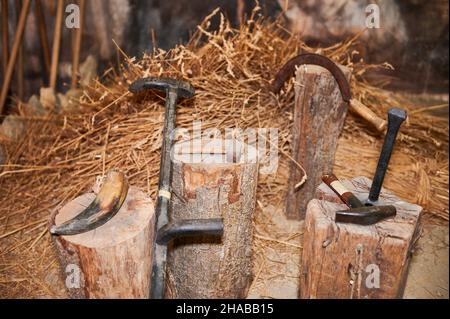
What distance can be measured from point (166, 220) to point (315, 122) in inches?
37.9

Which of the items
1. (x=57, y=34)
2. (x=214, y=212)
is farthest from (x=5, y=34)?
(x=214, y=212)

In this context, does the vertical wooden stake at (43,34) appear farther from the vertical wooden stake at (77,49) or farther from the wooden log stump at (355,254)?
the wooden log stump at (355,254)

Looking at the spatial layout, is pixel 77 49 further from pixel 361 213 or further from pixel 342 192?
pixel 361 213

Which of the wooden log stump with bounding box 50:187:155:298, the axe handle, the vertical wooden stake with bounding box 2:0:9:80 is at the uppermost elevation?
the vertical wooden stake with bounding box 2:0:9:80

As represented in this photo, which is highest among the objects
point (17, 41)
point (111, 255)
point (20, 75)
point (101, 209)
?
point (17, 41)

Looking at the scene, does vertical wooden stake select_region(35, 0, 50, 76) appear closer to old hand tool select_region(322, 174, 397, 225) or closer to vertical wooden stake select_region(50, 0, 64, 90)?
vertical wooden stake select_region(50, 0, 64, 90)

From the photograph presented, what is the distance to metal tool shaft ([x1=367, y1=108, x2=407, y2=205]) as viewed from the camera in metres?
1.69

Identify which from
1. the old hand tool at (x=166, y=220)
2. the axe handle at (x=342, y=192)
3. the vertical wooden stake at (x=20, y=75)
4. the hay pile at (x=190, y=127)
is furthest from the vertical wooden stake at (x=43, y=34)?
the axe handle at (x=342, y=192)

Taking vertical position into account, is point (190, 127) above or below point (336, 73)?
below

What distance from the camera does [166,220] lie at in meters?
1.69

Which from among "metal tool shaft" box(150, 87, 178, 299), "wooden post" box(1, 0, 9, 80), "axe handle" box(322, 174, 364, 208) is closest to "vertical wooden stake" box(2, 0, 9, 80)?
"wooden post" box(1, 0, 9, 80)

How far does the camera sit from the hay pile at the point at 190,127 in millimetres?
2350

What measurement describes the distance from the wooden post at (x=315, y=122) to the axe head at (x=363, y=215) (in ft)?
2.37

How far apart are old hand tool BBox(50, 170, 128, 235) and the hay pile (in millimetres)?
540
